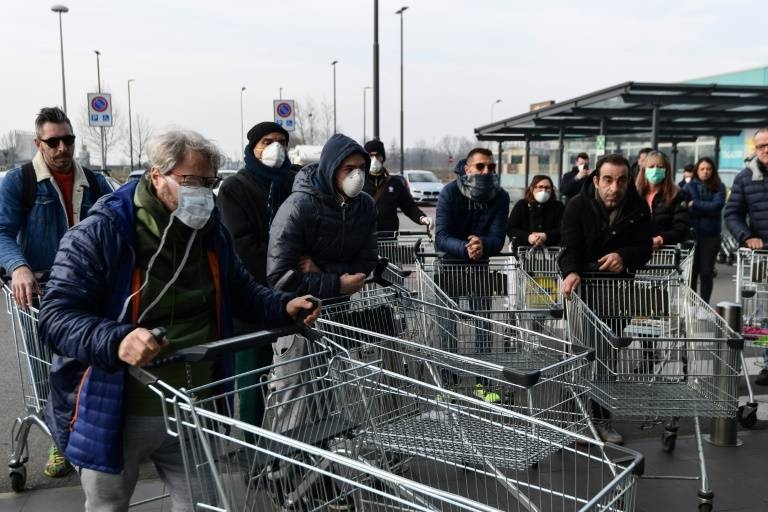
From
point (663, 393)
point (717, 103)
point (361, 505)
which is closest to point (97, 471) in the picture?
point (361, 505)

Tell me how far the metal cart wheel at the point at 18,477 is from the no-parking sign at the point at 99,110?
1691 cm

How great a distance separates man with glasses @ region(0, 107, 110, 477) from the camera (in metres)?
4.24

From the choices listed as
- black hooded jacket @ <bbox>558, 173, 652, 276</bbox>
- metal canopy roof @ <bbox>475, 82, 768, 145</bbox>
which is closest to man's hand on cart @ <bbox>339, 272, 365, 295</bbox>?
black hooded jacket @ <bbox>558, 173, 652, 276</bbox>

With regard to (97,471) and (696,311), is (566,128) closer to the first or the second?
(696,311)

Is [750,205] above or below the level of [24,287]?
above

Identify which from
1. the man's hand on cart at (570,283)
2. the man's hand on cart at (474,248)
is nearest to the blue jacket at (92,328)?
the man's hand on cart at (570,283)

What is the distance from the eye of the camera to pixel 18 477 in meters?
4.16

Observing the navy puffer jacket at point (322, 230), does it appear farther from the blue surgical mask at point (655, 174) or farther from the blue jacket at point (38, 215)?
the blue surgical mask at point (655, 174)

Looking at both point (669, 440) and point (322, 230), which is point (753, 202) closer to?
point (669, 440)

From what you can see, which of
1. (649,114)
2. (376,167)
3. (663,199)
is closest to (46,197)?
(376,167)

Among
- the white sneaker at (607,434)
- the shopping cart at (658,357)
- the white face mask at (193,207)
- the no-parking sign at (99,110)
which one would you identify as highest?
the no-parking sign at (99,110)

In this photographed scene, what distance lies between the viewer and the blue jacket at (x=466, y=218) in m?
5.59

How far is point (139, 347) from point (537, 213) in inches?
207

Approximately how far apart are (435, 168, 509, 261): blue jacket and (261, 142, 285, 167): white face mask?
55.7 inches
